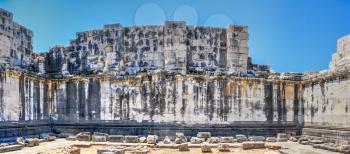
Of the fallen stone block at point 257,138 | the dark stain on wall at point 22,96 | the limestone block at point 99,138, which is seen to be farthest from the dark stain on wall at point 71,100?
the fallen stone block at point 257,138

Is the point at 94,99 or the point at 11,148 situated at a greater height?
the point at 94,99

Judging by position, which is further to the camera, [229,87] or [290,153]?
[229,87]

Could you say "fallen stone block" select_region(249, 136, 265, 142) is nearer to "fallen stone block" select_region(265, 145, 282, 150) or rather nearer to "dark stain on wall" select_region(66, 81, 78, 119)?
"fallen stone block" select_region(265, 145, 282, 150)

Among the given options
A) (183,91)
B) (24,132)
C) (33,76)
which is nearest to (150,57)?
(183,91)

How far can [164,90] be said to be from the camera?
65.6ft

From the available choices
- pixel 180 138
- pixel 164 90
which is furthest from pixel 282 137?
pixel 164 90

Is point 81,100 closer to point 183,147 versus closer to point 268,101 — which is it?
point 183,147

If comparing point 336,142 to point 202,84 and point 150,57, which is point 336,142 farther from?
point 150,57

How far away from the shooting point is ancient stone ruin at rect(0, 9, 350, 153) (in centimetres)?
1947

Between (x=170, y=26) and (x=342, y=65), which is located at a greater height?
(x=170, y=26)

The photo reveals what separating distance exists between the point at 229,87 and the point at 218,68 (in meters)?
1.48

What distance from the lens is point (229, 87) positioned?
20.3m

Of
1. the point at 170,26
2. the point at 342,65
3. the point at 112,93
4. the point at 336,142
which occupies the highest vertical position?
the point at 170,26

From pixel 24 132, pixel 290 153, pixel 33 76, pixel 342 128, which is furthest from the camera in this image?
pixel 33 76
